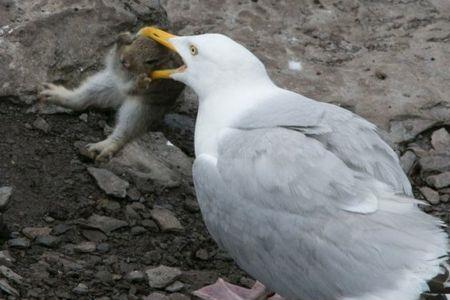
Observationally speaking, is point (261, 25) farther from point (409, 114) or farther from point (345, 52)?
point (409, 114)

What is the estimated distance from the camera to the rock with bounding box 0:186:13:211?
5742 millimetres

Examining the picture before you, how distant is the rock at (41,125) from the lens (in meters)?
6.39

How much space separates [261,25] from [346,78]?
66 cm

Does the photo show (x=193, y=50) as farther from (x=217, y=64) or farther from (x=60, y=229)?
(x=60, y=229)

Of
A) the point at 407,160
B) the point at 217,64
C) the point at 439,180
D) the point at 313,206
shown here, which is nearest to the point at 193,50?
the point at 217,64

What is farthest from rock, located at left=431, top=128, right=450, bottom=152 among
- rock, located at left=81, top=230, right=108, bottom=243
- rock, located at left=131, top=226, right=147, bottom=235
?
rock, located at left=81, top=230, right=108, bottom=243

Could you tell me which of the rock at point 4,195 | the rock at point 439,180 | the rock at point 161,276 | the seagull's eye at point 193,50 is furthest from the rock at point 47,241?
the rock at point 439,180

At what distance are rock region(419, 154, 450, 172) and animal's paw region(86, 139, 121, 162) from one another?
1.74 meters

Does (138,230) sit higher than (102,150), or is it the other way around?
(102,150)

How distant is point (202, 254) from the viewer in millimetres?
5906

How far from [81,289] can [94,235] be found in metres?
0.53

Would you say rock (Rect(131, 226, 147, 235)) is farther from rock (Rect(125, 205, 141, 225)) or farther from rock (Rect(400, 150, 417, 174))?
rock (Rect(400, 150, 417, 174))

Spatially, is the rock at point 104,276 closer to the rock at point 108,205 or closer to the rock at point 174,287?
the rock at point 174,287

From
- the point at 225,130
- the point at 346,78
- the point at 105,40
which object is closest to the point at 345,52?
the point at 346,78
